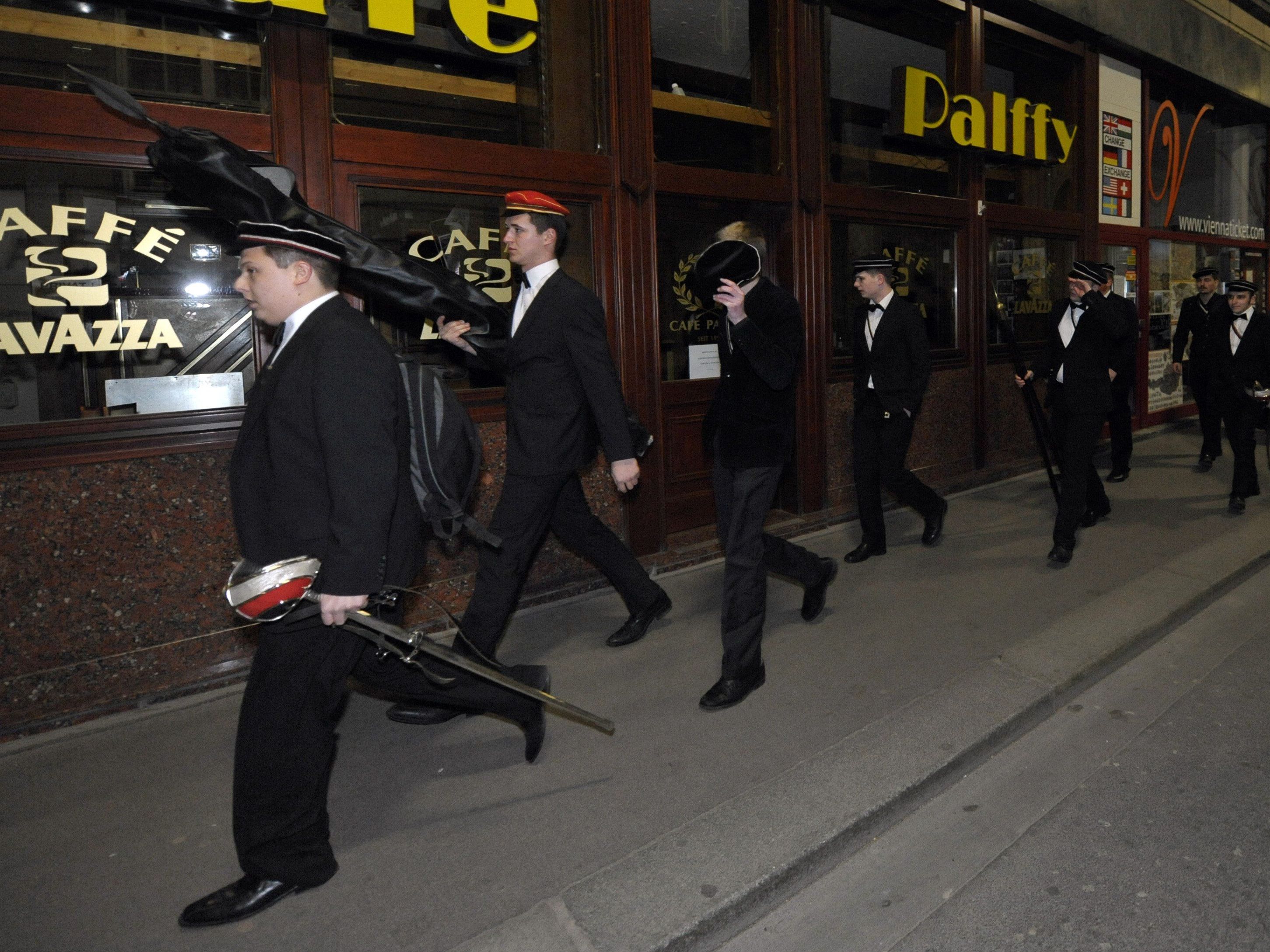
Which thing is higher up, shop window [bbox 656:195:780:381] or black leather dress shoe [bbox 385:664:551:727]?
shop window [bbox 656:195:780:381]

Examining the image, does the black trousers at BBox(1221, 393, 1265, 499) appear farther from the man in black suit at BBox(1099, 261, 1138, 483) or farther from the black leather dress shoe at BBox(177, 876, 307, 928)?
the black leather dress shoe at BBox(177, 876, 307, 928)

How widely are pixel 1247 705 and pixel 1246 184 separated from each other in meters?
13.0

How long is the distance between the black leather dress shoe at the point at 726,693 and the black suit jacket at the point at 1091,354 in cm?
335

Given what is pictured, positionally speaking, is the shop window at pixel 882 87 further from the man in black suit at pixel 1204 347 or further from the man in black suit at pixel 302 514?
the man in black suit at pixel 302 514

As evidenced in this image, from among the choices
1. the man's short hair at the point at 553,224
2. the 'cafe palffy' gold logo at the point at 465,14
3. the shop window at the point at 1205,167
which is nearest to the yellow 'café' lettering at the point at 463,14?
the 'cafe palffy' gold logo at the point at 465,14

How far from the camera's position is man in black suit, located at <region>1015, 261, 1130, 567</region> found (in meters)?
6.00

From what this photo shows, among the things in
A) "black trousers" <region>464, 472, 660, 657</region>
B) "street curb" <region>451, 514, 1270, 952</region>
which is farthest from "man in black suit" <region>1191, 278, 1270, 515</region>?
"black trousers" <region>464, 472, 660, 657</region>

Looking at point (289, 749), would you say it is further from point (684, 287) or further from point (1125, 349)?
point (1125, 349)

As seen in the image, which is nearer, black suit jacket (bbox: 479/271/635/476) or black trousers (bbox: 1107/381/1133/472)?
black suit jacket (bbox: 479/271/635/476)

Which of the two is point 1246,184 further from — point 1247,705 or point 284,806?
point 284,806

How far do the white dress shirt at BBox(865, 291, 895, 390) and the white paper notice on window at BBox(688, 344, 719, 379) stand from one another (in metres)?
1.00

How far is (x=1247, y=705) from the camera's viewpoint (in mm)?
4039

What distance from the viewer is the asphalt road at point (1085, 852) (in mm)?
2617

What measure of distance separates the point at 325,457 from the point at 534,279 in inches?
72.7
